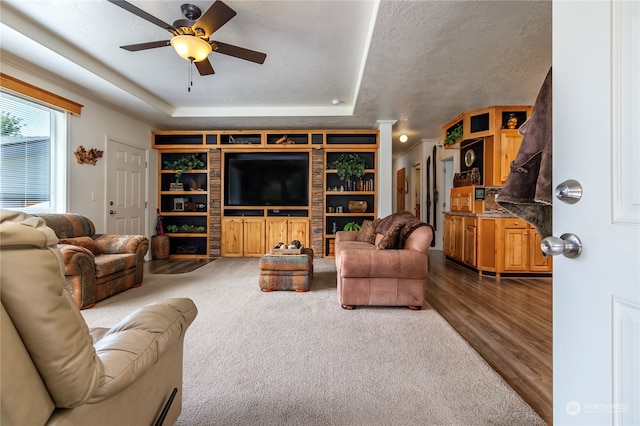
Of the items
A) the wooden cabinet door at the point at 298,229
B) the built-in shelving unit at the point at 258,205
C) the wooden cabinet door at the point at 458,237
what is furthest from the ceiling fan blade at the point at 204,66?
the wooden cabinet door at the point at 458,237

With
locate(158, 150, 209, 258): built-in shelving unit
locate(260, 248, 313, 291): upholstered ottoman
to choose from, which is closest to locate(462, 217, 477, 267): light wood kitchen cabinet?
locate(260, 248, 313, 291): upholstered ottoman

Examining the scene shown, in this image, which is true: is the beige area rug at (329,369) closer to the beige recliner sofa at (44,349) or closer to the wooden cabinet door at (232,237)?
the beige recliner sofa at (44,349)

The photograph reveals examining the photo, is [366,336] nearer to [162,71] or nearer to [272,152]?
[162,71]

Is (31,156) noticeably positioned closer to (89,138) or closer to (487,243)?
(89,138)

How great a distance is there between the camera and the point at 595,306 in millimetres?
558

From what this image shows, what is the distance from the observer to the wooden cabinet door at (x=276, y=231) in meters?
5.36

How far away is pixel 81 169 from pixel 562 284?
498 centimetres

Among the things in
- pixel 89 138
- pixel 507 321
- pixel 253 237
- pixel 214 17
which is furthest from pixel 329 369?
pixel 89 138

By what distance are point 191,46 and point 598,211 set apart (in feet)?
8.88

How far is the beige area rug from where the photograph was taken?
1.29m

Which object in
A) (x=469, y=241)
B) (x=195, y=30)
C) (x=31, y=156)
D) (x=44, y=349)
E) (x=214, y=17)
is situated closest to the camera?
(x=44, y=349)

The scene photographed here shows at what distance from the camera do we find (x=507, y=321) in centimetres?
236

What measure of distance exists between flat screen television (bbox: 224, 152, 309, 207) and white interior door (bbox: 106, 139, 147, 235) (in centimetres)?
147

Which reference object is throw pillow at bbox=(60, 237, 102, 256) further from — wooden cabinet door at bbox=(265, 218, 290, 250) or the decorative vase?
the decorative vase
